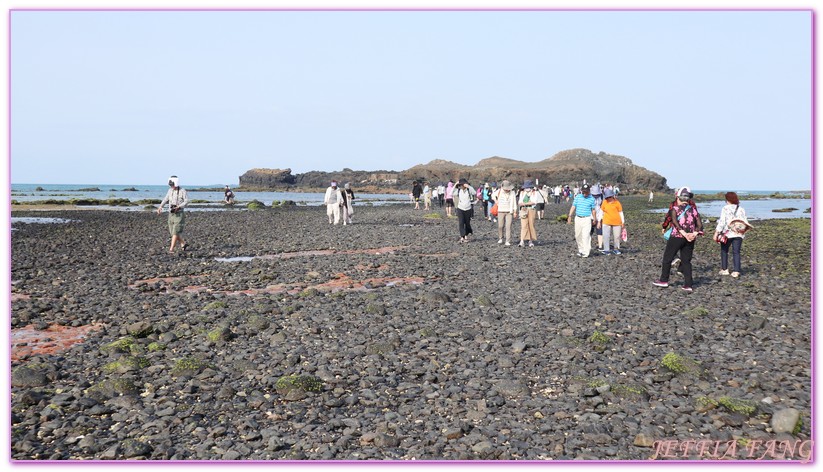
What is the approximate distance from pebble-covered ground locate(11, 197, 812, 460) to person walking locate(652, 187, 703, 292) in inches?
27.9

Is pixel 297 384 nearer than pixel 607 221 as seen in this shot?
Yes

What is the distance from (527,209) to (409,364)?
14581 mm

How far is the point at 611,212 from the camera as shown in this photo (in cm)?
2002

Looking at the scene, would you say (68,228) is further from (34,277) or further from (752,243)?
(752,243)

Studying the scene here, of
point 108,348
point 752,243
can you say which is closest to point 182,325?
point 108,348

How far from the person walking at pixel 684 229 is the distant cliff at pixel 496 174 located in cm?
11735

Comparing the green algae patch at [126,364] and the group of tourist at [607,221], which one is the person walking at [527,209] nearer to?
the group of tourist at [607,221]

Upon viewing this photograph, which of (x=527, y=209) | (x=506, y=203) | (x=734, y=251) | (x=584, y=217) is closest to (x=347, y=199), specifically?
(x=506, y=203)

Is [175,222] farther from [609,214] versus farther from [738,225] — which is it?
[738,225]

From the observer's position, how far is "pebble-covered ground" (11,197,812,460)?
617cm

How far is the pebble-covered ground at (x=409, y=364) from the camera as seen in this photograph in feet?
20.2

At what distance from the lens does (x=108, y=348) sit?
946 centimetres

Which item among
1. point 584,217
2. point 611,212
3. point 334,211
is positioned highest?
point 334,211

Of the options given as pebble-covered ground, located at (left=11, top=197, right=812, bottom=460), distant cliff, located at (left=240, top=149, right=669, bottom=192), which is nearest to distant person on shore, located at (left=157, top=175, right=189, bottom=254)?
pebble-covered ground, located at (left=11, top=197, right=812, bottom=460)
